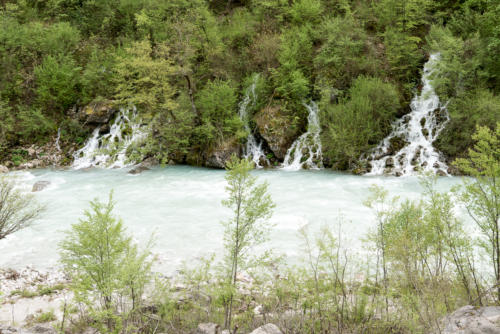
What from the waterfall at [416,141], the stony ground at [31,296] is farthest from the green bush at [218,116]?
the stony ground at [31,296]

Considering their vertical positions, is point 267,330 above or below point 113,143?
below

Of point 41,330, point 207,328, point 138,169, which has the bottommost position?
point 41,330

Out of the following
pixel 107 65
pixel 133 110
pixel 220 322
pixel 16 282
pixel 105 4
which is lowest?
pixel 16 282

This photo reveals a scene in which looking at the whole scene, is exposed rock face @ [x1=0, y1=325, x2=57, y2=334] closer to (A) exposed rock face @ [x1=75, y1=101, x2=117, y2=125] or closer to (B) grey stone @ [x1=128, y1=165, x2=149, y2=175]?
(B) grey stone @ [x1=128, y1=165, x2=149, y2=175]

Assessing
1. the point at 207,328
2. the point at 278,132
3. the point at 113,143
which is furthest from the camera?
the point at 113,143

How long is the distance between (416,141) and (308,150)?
231 inches

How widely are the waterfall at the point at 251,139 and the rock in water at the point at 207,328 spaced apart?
14.5 meters

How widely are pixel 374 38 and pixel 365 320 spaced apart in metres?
20.4

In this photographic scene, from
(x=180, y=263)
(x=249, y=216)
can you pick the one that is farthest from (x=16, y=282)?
(x=249, y=216)

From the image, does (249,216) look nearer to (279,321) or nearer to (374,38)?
(279,321)

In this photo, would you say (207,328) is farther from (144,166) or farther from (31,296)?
(144,166)

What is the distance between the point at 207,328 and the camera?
4.77 meters

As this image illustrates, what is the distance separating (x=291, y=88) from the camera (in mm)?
19625

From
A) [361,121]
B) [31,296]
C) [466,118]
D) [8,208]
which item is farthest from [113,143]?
[466,118]
